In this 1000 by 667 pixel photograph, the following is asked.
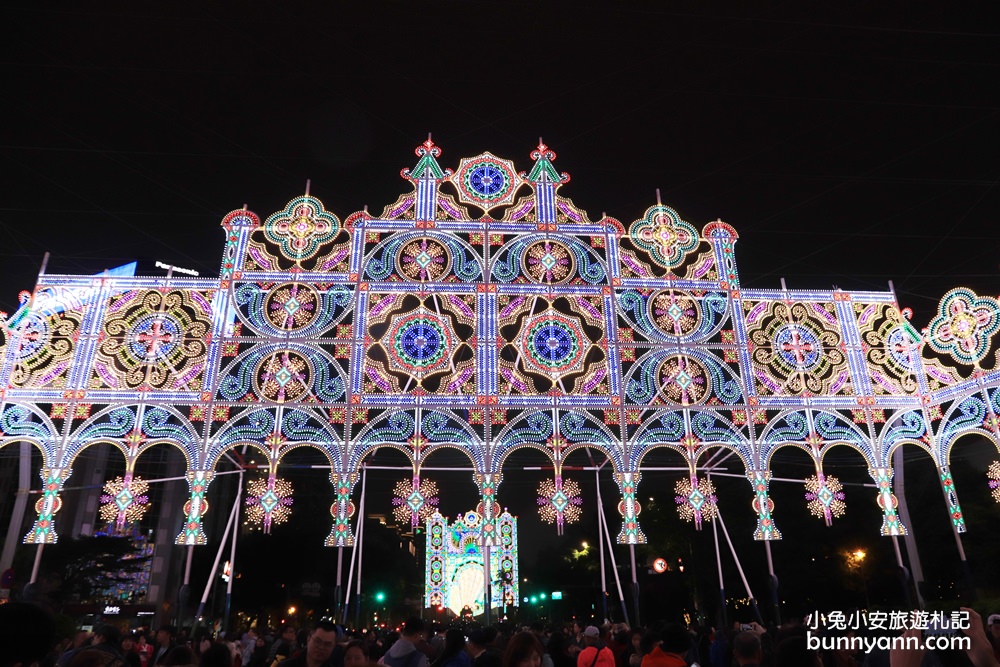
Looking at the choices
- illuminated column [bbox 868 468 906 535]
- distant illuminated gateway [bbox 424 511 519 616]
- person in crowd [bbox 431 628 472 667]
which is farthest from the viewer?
distant illuminated gateway [bbox 424 511 519 616]

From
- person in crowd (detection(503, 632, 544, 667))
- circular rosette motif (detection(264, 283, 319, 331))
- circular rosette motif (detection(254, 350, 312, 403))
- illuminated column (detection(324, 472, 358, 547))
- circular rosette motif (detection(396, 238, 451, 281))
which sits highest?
circular rosette motif (detection(396, 238, 451, 281))

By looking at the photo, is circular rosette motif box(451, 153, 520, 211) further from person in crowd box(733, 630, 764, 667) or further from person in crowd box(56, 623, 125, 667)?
person in crowd box(733, 630, 764, 667)

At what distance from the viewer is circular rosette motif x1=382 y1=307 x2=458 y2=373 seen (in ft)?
63.1

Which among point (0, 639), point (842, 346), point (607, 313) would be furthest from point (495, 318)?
point (0, 639)

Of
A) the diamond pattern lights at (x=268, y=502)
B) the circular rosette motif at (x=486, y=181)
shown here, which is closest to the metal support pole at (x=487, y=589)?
the diamond pattern lights at (x=268, y=502)

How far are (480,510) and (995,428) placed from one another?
44.5 ft

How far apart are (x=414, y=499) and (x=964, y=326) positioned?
614 inches

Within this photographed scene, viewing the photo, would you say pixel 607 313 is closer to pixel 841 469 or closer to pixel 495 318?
pixel 495 318

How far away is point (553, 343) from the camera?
19656 millimetres

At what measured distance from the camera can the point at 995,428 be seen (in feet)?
61.7

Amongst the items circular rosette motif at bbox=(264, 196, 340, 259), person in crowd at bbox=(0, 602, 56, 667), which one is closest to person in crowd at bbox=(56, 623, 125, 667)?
person in crowd at bbox=(0, 602, 56, 667)

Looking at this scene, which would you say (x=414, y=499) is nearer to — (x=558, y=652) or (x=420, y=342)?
(x=420, y=342)

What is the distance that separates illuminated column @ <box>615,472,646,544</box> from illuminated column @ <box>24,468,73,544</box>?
13507 millimetres

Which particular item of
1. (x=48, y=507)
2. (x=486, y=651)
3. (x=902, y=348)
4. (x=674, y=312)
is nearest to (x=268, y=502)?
(x=48, y=507)
